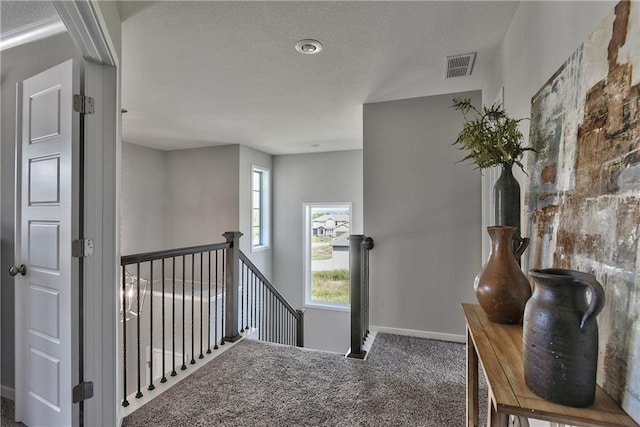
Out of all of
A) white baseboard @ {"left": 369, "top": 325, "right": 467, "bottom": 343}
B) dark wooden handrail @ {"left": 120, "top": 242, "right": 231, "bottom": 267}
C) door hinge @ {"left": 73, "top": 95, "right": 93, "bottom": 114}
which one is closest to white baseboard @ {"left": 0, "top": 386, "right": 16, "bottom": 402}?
dark wooden handrail @ {"left": 120, "top": 242, "right": 231, "bottom": 267}

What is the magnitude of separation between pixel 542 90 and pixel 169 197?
5751mm

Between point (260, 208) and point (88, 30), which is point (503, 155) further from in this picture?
point (260, 208)

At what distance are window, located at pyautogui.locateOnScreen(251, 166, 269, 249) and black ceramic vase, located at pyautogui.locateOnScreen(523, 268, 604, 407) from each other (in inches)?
208

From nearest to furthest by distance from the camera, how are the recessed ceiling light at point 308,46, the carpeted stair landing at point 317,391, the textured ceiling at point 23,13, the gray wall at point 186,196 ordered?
the textured ceiling at point 23,13 < the carpeted stair landing at point 317,391 < the recessed ceiling light at point 308,46 < the gray wall at point 186,196

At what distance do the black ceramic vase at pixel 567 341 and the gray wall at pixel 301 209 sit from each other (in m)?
4.81

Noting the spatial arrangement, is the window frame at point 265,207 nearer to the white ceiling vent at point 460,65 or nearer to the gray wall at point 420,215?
the gray wall at point 420,215

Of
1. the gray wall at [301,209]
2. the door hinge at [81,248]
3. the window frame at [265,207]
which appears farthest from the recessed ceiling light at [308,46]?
the window frame at [265,207]

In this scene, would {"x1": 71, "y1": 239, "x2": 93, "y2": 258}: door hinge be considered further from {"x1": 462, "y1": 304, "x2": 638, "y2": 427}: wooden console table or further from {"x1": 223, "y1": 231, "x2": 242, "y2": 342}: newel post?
{"x1": 462, "y1": 304, "x2": 638, "y2": 427}: wooden console table

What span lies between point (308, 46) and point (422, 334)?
9.08 ft

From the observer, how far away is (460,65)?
2.45 meters

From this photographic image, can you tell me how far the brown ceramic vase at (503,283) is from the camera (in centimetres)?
114

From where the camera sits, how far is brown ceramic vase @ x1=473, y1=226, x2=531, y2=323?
114 cm

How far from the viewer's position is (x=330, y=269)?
602cm

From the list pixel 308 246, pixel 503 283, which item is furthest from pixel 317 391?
pixel 308 246
